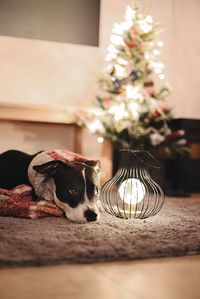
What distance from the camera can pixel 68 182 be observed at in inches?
68.5

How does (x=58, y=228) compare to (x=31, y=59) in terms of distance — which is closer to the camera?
(x=58, y=228)

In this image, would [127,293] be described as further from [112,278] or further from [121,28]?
[121,28]

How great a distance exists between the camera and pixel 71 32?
3080 millimetres

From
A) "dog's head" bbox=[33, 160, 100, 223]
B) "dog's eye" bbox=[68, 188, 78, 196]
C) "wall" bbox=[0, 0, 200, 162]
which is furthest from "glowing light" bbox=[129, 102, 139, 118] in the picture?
"wall" bbox=[0, 0, 200, 162]

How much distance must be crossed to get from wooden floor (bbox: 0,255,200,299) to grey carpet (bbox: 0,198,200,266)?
0.05 metres

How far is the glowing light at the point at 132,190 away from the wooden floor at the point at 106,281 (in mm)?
573

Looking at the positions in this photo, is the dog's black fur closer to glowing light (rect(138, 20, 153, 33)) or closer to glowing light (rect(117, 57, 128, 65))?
glowing light (rect(117, 57, 128, 65))

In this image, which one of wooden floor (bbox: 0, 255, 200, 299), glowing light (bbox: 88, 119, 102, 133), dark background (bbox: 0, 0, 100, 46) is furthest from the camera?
dark background (bbox: 0, 0, 100, 46)

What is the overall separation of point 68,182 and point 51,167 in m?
0.11

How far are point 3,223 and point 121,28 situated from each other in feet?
3.64

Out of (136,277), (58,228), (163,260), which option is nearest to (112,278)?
(136,277)

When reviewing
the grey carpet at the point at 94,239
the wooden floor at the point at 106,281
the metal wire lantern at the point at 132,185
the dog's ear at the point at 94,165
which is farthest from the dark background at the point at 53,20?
the wooden floor at the point at 106,281

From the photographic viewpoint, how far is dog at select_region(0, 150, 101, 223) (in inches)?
66.7

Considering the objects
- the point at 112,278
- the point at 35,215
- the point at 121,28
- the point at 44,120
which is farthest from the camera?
the point at 44,120
